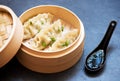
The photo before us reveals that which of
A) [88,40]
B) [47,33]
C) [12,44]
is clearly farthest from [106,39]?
[12,44]

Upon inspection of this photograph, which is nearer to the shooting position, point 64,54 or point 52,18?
point 64,54

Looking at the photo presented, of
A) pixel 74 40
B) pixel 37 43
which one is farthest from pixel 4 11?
pixel 74 40

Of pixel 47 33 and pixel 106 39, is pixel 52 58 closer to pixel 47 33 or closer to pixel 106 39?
pixel 47 33

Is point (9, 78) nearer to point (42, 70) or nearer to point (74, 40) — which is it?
point (42, 70)

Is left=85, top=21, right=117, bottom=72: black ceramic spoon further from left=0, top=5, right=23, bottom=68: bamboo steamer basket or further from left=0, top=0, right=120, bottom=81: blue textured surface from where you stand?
left=0, top=5, right=23, bottom=68: bamboo steamer basket

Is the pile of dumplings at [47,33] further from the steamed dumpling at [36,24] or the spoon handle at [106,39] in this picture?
the spoon handle at [106,39]

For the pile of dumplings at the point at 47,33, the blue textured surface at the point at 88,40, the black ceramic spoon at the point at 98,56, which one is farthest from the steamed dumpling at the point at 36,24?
the black ceramic spoon at the point at 98,56
